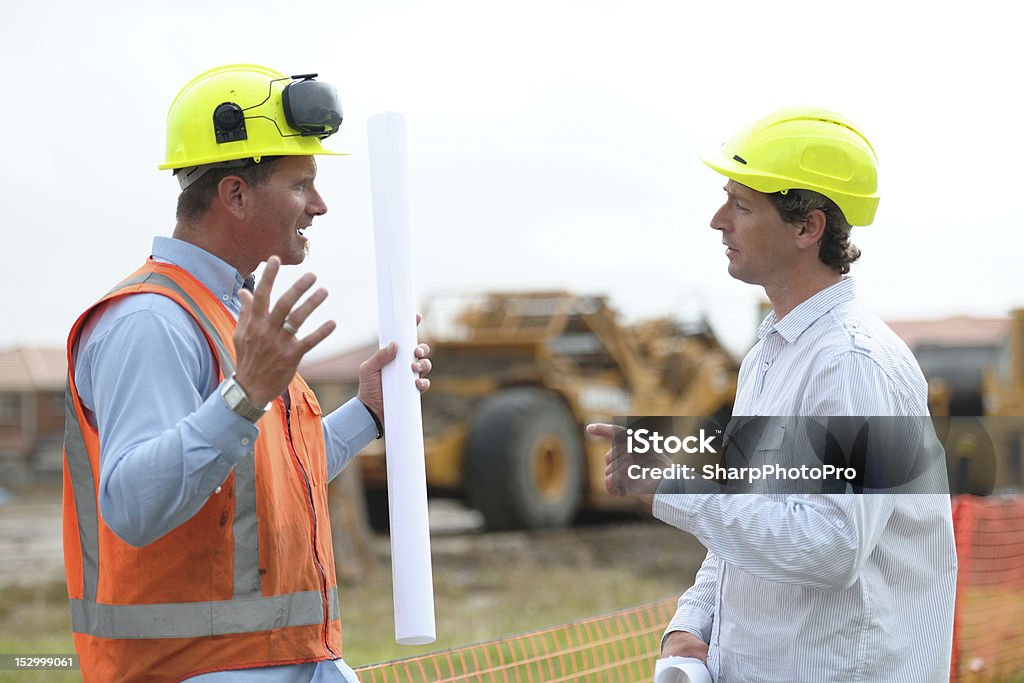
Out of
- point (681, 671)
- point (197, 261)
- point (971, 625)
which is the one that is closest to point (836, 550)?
point (681, 671)

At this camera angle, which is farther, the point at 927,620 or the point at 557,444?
the point at 557,444

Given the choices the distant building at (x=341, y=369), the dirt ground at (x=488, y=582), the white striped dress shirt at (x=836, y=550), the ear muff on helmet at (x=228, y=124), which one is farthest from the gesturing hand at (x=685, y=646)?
the distant building at (x=341, y=369)

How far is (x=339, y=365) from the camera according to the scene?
15.7 m

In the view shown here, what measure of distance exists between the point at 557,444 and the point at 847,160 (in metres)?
9.96

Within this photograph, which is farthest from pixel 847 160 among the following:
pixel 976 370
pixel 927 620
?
pixel 976 370

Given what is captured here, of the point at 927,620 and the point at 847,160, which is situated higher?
the point at 847,160

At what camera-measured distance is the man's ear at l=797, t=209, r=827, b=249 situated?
109 inches

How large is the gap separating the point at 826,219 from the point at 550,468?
10.2m

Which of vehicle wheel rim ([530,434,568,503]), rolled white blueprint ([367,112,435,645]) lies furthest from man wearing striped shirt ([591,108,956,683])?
vehicle wheel rim ([530,434,568,503])

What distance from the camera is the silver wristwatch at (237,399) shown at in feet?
7.05

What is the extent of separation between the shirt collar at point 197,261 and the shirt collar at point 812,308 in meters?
1.35

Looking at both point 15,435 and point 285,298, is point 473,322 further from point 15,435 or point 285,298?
point 15,435

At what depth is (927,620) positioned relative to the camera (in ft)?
8.47

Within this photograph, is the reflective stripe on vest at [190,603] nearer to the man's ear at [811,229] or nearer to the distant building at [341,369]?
the man's ear at [811,229]
